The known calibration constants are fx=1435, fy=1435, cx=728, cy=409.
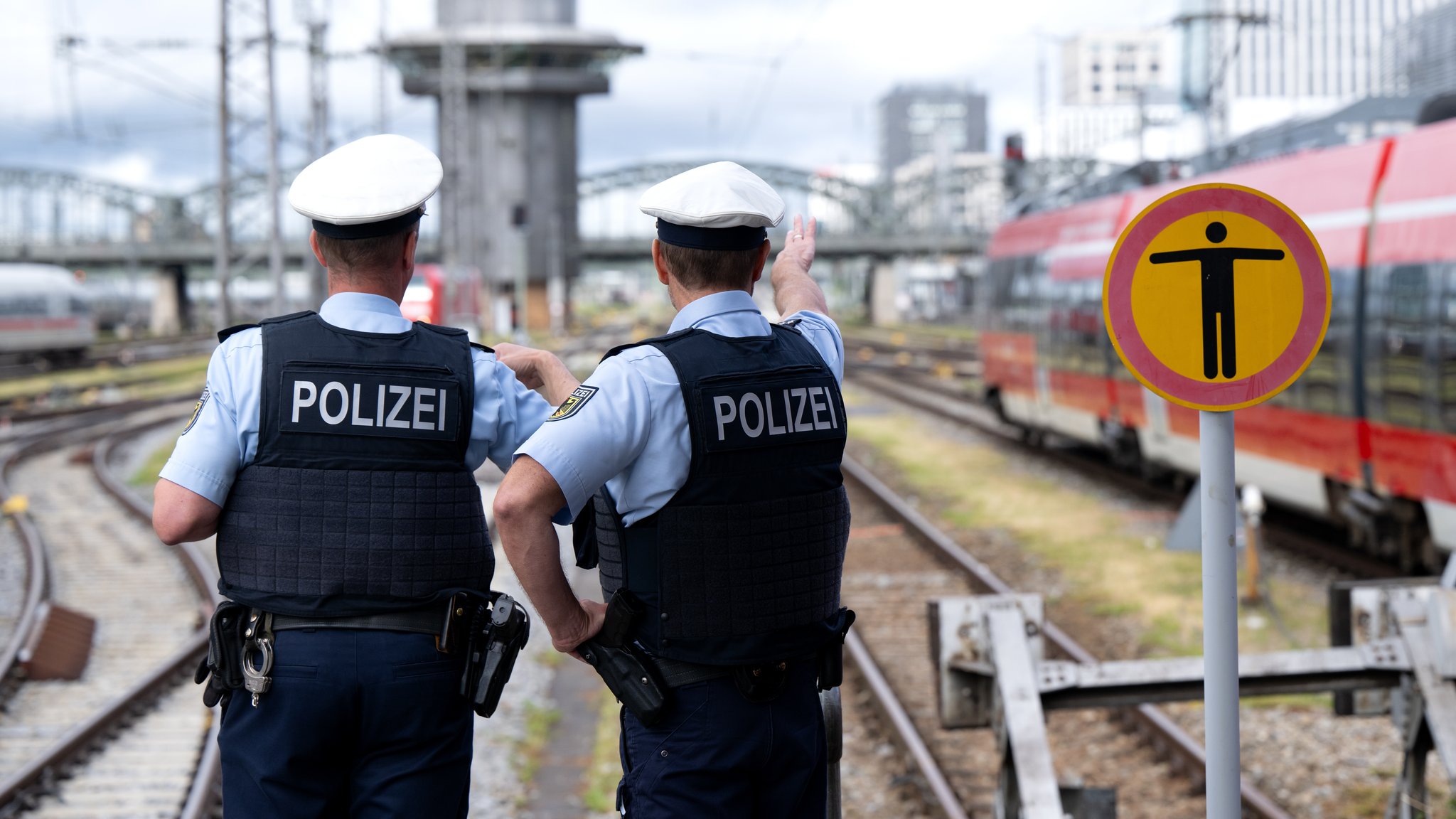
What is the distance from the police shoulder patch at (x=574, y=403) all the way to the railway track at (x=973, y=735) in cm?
317

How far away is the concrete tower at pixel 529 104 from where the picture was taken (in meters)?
81.7

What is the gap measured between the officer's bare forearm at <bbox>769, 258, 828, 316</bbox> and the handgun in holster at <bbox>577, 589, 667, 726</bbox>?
1017 mm

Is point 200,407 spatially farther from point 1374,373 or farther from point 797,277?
point 1374,373

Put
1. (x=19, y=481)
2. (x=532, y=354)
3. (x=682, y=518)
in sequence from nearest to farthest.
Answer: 1. (x=682, y=518)
2. (x=532, y=354)
3. (x=19, y=481)

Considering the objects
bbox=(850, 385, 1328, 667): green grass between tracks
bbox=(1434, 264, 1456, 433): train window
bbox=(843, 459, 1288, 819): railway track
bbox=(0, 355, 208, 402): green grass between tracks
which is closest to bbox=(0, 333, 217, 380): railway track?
bbox=(0, 355, 208, 402): green grass between tracks

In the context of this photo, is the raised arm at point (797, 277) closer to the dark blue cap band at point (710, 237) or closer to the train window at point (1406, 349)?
the dark blue cap band at point (710, 237)

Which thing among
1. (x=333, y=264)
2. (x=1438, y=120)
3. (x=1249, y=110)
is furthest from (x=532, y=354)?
(x=1249, y=110)

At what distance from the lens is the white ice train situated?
1757 inches

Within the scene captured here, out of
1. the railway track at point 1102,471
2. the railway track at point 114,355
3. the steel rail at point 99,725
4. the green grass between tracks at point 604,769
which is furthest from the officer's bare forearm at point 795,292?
the railway track at point 114,355

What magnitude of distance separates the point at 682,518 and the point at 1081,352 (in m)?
14.9

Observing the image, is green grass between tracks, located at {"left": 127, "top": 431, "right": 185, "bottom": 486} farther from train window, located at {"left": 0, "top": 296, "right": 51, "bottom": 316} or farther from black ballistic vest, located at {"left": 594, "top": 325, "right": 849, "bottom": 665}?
train window, located at {"left": 0, "top": 296, "right": 51, "bottom": 316}

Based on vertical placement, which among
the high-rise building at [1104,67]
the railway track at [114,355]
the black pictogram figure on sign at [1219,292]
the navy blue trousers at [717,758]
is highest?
the high-rise building at [1104,67]

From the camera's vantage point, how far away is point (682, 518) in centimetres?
317

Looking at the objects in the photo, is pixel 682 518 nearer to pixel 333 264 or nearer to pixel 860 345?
pixel 333 264
